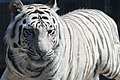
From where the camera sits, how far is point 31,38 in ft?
9.03

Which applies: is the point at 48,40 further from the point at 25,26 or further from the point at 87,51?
the point at 87,51

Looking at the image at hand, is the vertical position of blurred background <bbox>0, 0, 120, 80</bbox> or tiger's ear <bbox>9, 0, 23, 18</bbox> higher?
tiger's ear <bbox>9, 0, 23, 18</bbox>

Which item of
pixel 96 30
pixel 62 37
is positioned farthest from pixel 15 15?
pixel 96 30

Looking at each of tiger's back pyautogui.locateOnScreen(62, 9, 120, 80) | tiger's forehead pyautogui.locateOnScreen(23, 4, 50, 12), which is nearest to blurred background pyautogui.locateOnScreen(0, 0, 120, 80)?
tiger's back pyautogui.locateOnScreen(62, 9, 120, 80)

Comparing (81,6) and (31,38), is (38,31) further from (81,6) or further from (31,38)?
(81,6)

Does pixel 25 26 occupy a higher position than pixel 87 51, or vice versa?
pixel 25 26

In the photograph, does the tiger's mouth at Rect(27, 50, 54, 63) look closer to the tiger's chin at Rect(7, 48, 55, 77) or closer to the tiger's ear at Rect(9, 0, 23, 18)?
the tiger's chin at Rect(7, 48, 55, 77)

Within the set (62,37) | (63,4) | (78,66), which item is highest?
(62,37)

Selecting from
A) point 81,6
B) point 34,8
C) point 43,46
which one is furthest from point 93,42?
point 81,6

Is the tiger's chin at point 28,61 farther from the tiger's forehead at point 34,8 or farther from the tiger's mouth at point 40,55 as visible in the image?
the tiger's forehead at point 34,8

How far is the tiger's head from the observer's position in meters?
2.73

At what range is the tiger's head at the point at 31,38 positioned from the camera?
107 inches

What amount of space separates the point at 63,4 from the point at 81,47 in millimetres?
3267

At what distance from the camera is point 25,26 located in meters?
2.79
